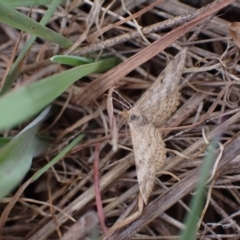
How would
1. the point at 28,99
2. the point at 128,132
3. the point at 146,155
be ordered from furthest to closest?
the point at 128,132
the point at 146,155
the point at 28,99

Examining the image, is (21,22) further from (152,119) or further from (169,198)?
(169,198)

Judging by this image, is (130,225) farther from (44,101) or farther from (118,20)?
(118,20)

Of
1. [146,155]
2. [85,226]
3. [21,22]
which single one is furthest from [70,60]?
[85,226]

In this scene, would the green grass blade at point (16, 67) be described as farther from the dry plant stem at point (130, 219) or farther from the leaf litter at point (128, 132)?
the dry plant stem at point (130, 219)

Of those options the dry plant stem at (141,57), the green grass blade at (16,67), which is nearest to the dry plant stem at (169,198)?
the dry plant stem at (141,57)

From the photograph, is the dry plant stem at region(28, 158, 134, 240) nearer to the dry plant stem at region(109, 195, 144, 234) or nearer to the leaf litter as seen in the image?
the leaf litter

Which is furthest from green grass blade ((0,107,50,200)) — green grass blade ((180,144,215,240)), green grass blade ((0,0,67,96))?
green grass blade ((180,144,215,240))
